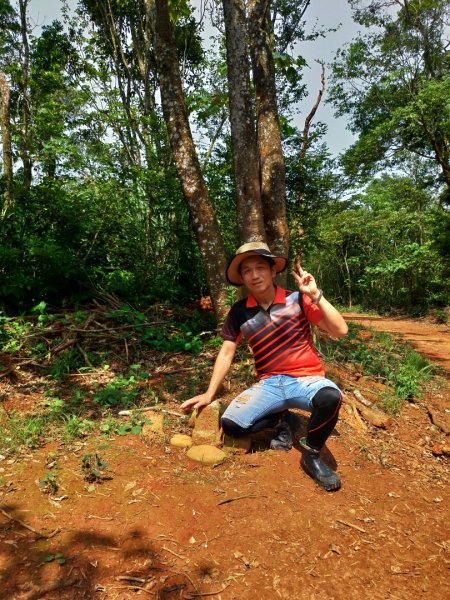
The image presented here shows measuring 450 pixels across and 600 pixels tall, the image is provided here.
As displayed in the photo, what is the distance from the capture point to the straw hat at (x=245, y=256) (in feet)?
8.87

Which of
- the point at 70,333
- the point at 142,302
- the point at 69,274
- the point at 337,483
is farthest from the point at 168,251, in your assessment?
the point at 337,483

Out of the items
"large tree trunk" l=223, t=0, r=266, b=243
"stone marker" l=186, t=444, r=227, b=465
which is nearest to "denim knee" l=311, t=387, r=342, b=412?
"stone marker" l=186, t=444, r=227, b=465

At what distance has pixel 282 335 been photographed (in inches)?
111

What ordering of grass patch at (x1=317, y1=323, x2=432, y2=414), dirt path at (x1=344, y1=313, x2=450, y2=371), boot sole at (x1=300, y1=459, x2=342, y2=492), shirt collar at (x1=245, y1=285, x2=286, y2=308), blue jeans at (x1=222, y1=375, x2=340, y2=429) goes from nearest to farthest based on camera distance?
1. boot sole at (x1=300, y1=459, x2=342, y2=492)
2. blue jeans at (x1=222, y1=375, x2=340, y2=429)
3. shirt collar at (x1=245, y1=285, x2=286, y2=308)
4. grass patch at (x1=317, y1=323, x2=432, y2=414)
5. dirt path at (x1=344, y1=313, x2=450, y2=371)

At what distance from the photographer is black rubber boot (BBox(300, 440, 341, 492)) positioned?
2514mm

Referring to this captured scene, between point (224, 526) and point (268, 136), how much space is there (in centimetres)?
447

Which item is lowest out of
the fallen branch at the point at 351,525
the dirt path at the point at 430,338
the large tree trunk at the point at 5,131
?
the dirt path at the point at 430,338

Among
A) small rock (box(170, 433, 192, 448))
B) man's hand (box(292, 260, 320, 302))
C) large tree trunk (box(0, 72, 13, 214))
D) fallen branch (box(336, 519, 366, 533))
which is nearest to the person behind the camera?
fallen branch (box(336, 519, 366, 533))

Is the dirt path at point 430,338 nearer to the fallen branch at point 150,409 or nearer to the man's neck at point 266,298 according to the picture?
the man's neck at point 266,298

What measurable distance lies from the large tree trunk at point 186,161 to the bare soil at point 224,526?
7.90ft

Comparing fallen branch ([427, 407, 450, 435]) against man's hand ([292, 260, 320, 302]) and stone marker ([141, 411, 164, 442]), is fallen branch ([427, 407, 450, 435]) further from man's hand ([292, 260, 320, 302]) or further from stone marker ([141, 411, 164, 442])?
stone marker ([141, 411, 164, 442])

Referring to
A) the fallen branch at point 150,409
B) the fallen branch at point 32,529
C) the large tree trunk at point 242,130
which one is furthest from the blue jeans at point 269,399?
the large tree trunk at point 242,130

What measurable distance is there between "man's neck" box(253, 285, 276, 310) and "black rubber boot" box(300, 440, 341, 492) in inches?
43.5

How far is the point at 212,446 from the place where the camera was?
2.90 m
